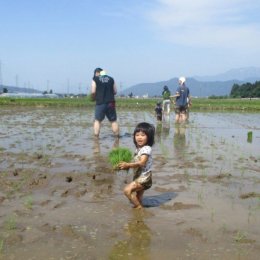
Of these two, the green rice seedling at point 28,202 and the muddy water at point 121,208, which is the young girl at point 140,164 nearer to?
the muddy water at point 121,208

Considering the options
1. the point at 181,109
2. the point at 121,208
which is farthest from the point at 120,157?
the point at 181,109

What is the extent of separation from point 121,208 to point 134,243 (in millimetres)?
1124

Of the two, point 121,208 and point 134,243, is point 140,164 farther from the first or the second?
point 134,243

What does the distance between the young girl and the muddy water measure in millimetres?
166

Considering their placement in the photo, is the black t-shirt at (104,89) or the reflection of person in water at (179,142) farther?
the black t-shirt at (104,89)

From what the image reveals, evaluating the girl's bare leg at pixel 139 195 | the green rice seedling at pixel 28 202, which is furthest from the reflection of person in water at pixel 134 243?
the green rice seedling at pixel 28 202

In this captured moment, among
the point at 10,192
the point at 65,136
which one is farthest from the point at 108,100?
the point at 10,192

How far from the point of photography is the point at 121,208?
4875 mm

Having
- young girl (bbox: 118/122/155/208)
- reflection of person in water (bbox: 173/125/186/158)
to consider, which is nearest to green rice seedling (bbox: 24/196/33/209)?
young girl (bbox: 118/122/155/208)

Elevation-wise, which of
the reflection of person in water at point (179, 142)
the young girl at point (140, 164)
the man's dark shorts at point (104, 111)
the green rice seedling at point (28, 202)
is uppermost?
the man's dark shorts at point (104, 111)

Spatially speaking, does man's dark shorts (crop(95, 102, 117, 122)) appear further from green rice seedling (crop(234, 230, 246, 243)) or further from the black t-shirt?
green rice seedling (crop(234, 230, 246, 243))

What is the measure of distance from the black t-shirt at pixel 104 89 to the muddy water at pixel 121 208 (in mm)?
2300

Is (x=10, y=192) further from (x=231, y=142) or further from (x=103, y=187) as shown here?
(x=231, y=142)

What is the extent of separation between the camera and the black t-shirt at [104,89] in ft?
Answer: 35.7
